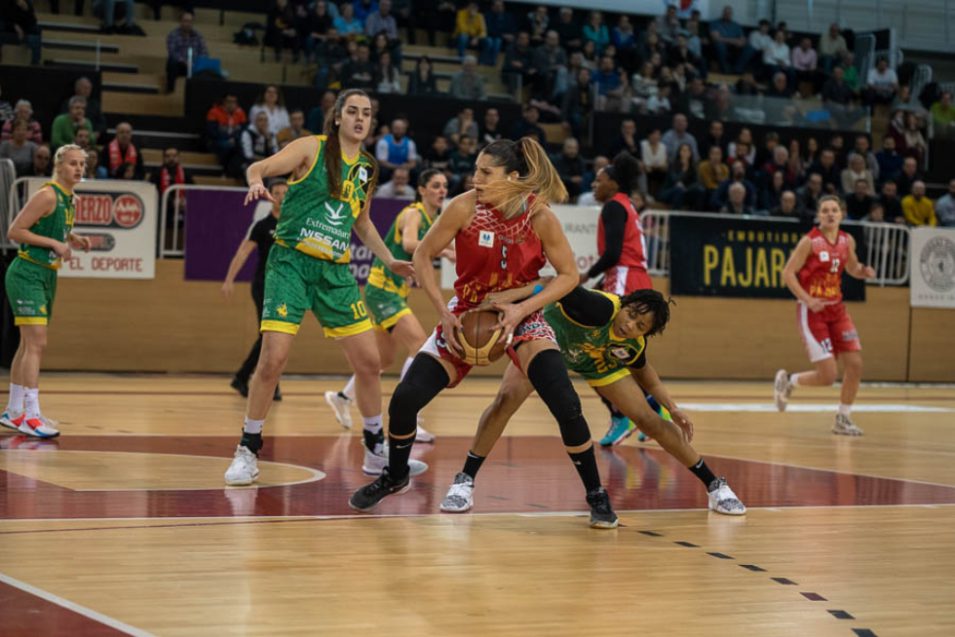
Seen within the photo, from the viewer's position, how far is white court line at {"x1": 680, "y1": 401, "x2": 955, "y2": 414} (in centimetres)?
1450

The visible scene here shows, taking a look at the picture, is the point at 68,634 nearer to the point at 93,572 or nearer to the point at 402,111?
the point at 93,572

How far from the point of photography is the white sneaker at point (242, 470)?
294 inches

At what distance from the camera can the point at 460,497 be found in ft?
22.5

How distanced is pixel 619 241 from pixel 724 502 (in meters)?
3.45

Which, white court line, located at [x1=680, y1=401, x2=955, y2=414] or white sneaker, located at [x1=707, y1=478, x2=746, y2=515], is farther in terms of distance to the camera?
white court line, located at [x1=680, y1=401, x2=955, y2=414]

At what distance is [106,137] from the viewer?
712 inches

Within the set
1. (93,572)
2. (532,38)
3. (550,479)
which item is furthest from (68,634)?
(532,38)

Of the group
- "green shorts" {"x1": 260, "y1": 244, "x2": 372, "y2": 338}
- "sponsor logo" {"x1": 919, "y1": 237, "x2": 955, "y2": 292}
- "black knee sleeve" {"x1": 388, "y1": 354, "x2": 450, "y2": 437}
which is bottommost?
"black knee sleeve" {"x1": 388, "y1": 354, "x2": 450, "y2": 437}

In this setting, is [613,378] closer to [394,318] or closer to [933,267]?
[394,318]

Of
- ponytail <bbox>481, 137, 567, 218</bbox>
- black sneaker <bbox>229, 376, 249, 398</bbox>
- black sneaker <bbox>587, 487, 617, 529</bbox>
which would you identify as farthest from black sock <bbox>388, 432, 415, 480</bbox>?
black sneaker <bbox>229, 376, 249, 398</bbox>

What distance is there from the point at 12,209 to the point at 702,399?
7995mm

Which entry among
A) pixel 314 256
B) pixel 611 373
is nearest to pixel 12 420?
pixel 314 256

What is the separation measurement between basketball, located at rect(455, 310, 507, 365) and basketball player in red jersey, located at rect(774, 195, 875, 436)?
6.47 meters

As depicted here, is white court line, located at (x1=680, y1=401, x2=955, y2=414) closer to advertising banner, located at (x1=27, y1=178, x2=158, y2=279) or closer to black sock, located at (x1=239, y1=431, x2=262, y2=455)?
advertising banner, located at (x1=27, y1=178, x2=158, y2=279)
